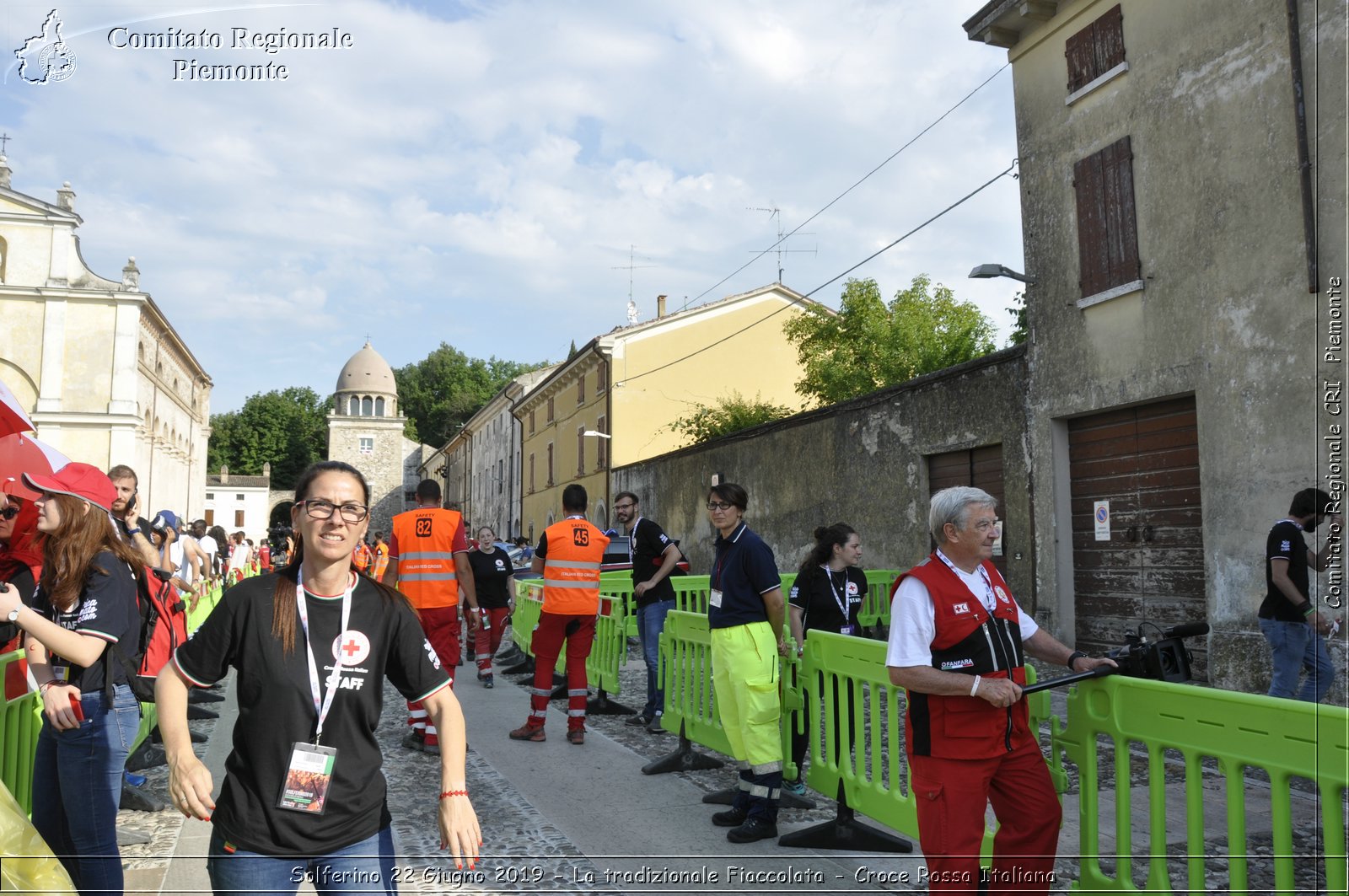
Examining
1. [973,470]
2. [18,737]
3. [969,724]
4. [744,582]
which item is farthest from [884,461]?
[18,737]

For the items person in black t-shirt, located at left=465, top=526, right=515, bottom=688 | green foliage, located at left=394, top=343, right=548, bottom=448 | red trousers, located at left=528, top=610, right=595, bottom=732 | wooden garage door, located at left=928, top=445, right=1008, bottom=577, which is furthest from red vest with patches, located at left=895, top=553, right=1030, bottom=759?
green foliage, located at left=394, top=343, right=548, bottom=448

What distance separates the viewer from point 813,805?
18.5ft

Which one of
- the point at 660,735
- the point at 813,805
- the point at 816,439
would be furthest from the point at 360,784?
the point at 816,439

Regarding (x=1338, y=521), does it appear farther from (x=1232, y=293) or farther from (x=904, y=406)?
(x=904, y=406)

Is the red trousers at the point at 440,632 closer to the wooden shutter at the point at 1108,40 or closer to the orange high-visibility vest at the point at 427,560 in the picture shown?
the orange high-visibility vest at the point at 427,560

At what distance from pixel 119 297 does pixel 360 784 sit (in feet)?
169

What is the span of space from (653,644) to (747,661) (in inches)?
127

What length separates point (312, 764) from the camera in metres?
2.53

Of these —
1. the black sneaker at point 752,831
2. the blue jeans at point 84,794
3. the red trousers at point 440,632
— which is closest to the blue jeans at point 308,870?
the blue jeans at point 84,794

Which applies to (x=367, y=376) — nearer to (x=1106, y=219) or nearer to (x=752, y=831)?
(x=1106, y=219)

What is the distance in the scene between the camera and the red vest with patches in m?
3.38

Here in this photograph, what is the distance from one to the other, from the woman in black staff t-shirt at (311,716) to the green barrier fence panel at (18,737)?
1842 mm

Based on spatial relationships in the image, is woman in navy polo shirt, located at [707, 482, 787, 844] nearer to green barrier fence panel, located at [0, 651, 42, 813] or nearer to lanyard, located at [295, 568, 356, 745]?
lanyard, located at [295, 568, 356, 745]

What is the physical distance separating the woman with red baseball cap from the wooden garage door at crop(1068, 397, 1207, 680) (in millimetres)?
9730
